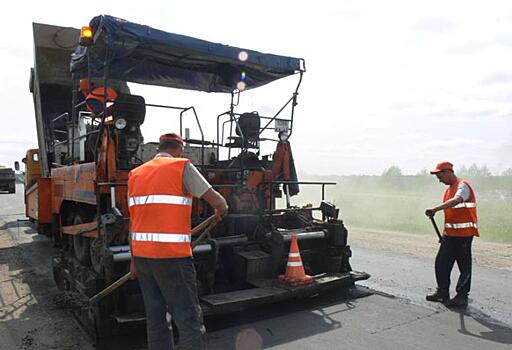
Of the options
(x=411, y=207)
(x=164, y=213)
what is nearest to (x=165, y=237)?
(x=164, y=213)

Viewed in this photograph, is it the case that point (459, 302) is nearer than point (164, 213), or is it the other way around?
point (164, 213)

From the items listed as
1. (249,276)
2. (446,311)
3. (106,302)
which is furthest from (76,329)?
(446,311)

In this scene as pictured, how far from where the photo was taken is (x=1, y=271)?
751 cm

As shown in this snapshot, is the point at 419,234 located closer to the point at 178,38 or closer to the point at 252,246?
the point at 252,246

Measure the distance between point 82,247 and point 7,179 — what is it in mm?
29611

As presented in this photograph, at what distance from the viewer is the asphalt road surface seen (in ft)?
14.2

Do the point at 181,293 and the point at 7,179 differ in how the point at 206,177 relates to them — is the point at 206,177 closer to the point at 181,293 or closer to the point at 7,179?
the point at 181,293

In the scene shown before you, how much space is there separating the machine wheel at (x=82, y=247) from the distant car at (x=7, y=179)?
28.9m

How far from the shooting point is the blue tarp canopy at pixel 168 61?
492cm

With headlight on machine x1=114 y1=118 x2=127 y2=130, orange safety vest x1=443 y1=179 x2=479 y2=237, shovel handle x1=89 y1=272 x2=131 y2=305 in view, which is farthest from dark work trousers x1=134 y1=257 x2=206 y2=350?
orange safety vest x1=443 y1=179 x2=479 y2=237

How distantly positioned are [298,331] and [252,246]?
140 cm

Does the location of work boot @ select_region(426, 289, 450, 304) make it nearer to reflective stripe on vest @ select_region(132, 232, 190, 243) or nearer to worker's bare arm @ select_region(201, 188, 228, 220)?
worker's bare arm @ select_region(201, 188, 228, 220)

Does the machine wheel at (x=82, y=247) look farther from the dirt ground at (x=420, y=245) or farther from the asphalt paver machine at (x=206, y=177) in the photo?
the dirt ground at (x=420, y=245)

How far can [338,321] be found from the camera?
16.2 feet
